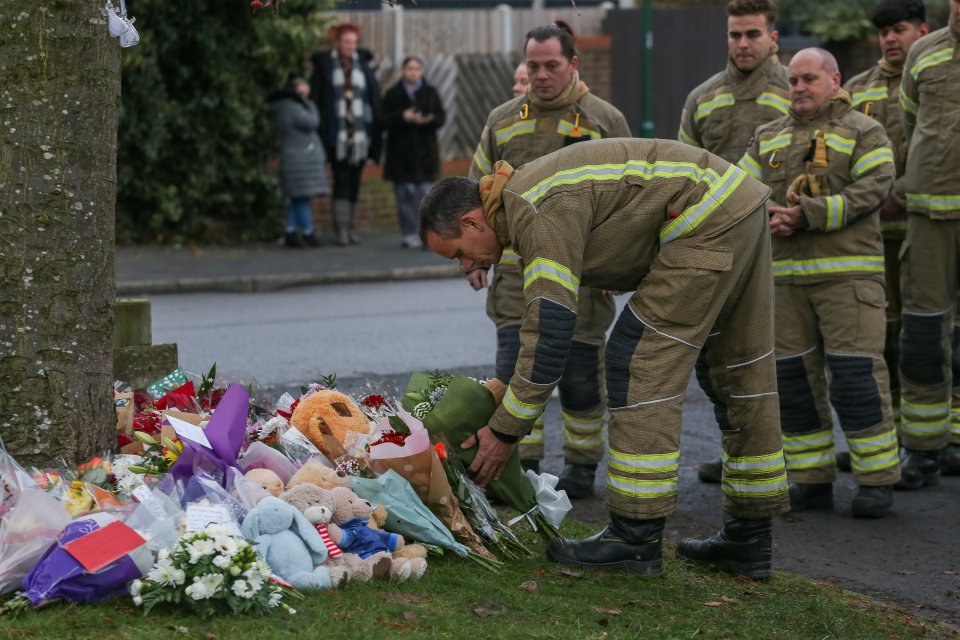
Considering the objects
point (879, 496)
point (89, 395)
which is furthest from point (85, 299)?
point (879, 496)

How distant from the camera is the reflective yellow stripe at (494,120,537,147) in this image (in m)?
7.02

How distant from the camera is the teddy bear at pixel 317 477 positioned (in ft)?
15.9

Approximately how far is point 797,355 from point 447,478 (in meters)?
2.33

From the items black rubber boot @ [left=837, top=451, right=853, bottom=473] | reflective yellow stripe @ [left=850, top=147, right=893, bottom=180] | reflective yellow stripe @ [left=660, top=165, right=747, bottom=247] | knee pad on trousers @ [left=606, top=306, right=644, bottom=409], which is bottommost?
A: black rubber boot @ [left=837, top=451, right=853, bottom=473]

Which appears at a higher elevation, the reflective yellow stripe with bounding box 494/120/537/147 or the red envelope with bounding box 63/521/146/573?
the reflective yellow stripe with bounding box 494/120/537/147

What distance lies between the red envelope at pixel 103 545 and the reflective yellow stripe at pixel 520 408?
132 centimetres

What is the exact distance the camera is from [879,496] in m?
6.59

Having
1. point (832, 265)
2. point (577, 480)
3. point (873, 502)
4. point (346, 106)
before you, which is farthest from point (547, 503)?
point (346, 106)

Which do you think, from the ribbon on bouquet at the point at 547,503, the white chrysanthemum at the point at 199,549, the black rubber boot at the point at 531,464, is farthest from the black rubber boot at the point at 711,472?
the white chrysanthemum at the point at 199,549

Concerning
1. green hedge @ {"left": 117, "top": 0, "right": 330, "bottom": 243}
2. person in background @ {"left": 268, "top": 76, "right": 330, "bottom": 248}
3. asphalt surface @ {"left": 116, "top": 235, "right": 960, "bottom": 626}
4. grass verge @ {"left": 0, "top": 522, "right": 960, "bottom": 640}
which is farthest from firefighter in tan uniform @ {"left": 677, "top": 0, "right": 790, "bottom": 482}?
green hedge @ {"left": 117, "top": 0, "right": 330, "bottom": 243}

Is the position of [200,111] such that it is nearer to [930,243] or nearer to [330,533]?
[930,243]

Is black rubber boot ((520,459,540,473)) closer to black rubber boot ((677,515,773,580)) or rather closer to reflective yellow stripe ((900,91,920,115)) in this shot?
black rubber boot ((677,515,773,580))

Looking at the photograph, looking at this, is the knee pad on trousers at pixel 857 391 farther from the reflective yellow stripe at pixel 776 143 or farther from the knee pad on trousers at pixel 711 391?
the knee pad on trousers at pixel 711 391

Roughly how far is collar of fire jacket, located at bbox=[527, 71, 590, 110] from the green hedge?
9.60m
